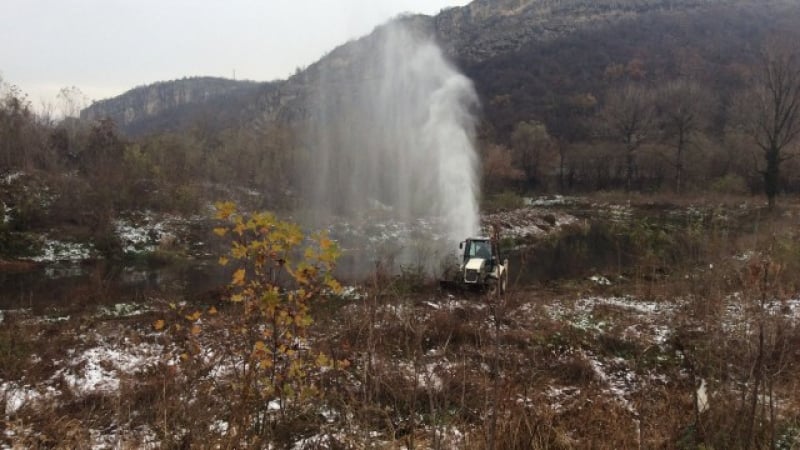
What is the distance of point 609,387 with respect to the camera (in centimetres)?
803

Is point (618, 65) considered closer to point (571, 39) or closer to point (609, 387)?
point (571, 39)

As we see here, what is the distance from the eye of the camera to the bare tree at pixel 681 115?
5578 cm

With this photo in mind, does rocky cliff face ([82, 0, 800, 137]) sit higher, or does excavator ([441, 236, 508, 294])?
rocky cliff face ([82, 0, 800, 137])

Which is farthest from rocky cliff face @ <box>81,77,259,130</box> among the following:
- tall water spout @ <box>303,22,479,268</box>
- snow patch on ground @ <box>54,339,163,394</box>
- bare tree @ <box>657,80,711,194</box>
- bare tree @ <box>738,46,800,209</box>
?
snow patch on ground @ <box>54,339,163,394</box>

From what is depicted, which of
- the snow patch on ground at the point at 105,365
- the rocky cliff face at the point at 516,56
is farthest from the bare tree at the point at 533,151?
the snow patch on ground at the point at 105,365

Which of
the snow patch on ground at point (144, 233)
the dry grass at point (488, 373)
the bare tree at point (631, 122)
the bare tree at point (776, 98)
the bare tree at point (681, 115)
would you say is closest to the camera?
the dry grass at point (488, 373)

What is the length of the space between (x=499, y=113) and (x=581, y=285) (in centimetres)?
8675

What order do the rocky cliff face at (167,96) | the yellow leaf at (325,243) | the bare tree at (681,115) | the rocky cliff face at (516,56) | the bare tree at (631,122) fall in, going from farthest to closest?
the rocky cliff face at (167,96)
the rocky cliff face at (516,56)
the bare tree at (631,122)
the bare tree at (681,115)
the yellow leaf at (325,243)

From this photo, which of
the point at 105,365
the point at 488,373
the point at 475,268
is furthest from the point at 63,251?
the point at 488,373

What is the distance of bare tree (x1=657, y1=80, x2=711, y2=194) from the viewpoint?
55781 mm

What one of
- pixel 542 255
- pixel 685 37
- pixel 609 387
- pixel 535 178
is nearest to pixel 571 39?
pixel 685 37

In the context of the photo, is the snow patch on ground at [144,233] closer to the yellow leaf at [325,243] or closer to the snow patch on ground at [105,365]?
the snow patch on ground at [105,365]

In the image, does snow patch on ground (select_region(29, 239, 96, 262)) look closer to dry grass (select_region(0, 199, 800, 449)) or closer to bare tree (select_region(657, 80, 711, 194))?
dry grass (select_region(0, 199, 800, 449))

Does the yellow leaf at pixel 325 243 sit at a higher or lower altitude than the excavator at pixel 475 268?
higher
